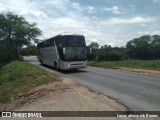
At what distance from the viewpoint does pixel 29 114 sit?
909cm

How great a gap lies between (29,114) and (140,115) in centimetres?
382

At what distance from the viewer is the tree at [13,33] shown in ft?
169

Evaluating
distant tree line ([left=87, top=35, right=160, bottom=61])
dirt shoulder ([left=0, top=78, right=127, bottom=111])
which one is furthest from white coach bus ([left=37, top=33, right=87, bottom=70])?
distant tree line ([left=87, top=35, right=160, bottom=61])

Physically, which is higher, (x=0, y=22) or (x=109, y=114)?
(x=0, y=22)

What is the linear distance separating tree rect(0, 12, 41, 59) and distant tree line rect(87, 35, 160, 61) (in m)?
13.9

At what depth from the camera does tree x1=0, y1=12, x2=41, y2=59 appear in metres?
51.6

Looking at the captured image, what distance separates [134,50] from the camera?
9062cm

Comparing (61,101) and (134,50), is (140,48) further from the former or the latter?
(61,101)

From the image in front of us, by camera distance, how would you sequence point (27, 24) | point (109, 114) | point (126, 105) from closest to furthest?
point (109, 114) < point (126, 105) < point (27, 24)

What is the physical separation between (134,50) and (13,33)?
50.3m

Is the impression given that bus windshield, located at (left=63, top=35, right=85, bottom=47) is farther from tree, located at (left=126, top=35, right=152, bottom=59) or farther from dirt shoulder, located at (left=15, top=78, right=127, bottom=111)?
tree, located at (left=126, top=35, right=152, bottom=59)

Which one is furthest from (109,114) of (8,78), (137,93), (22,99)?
(8,78)

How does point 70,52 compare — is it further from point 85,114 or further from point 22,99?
point 85,114

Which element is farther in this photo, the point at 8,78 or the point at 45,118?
the point at 8,78
